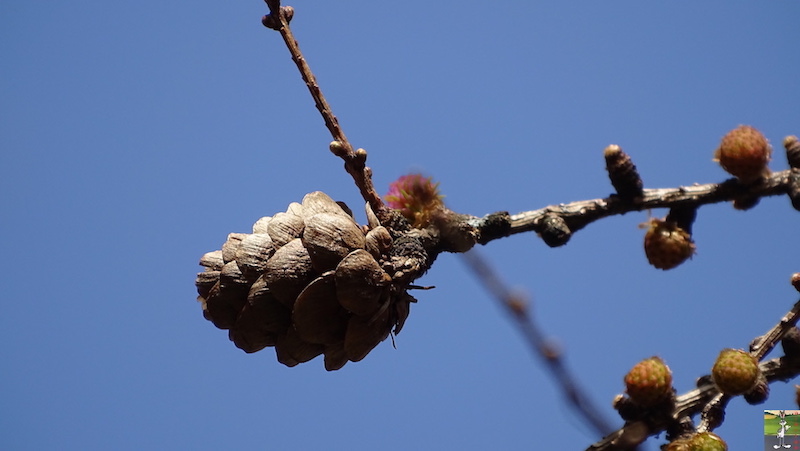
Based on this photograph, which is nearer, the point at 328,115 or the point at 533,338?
the point at 533,338

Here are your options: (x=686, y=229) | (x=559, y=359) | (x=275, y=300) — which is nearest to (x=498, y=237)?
(x=686, y=229)

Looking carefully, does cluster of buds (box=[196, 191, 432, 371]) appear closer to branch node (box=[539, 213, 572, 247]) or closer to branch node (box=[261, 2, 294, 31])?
branch node (box=[539, 213, 572, 247])

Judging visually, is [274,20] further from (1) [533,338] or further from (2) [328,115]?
(1) [533,338]

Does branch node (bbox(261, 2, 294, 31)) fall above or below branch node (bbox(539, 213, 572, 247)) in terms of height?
above

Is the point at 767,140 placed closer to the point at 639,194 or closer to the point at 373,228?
the point at 639,194

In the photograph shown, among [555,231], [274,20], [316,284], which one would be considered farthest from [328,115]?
[555,231]

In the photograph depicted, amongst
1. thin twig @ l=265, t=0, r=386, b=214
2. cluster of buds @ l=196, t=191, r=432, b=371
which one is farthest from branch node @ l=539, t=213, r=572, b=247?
thin twig @ l=265, t=0, r=386, b=214
